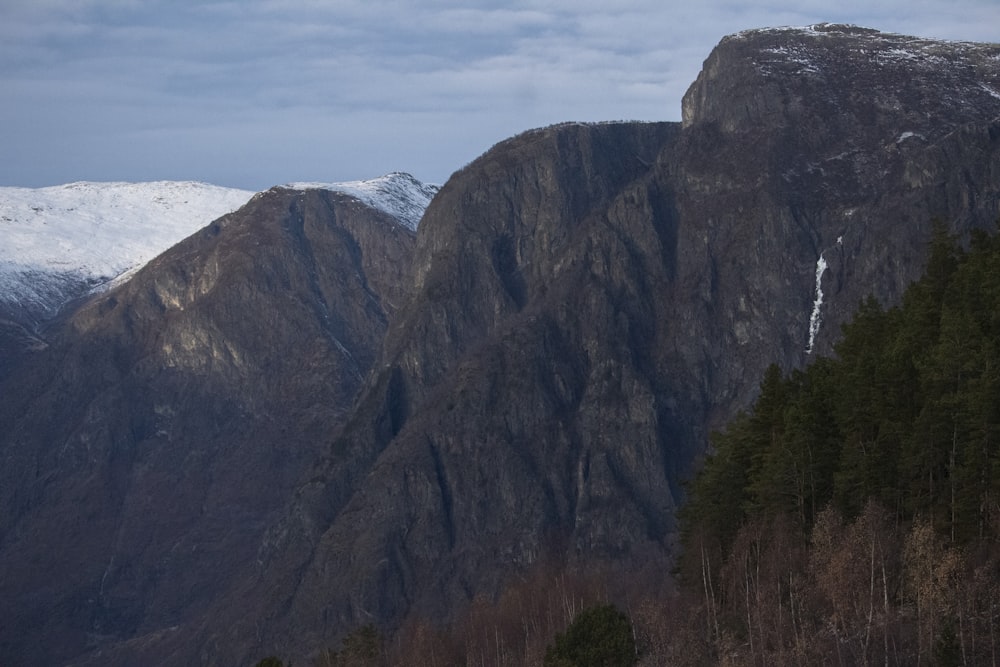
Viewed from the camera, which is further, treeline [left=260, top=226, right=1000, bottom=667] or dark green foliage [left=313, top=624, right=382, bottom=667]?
dark green foliage [left=313, top=624, right=382, bottom=667]

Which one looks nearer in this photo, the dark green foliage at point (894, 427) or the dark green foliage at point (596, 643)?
the dark green foliage at point (894, 427)

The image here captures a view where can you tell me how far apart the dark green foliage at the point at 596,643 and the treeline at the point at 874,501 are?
5.19m

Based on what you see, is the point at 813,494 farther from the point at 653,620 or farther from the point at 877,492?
the point at 653,620

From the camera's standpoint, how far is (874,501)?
117 meters

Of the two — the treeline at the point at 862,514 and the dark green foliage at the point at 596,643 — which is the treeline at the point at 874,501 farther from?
the dark green foliage at the point at 596,643

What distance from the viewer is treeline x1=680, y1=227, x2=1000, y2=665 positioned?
105 m

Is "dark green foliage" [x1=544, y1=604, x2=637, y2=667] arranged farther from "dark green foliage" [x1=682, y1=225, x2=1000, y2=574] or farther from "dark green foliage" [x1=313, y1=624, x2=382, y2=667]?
"dark green foliage" [x1=313, y1=624, x2=382, y2=667]

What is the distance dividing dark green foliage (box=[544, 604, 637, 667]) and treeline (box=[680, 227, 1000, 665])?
5.19 m

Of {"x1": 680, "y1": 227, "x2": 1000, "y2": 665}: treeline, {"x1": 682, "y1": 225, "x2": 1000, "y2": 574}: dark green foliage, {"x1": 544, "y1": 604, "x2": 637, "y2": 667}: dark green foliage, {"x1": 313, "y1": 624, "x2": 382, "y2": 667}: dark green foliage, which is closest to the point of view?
{"x1": 680, "y1": 227, "x2": 1000, "y2": 665}: treeline

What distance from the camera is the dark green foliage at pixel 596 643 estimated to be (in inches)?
4619

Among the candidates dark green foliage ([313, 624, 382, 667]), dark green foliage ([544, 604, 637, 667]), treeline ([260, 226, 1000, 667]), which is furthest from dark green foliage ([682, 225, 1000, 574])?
dark green foliage ([313, 624, 382, 667])

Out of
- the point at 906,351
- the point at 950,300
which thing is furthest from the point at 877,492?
the point at 950,300

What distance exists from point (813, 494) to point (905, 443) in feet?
32.1

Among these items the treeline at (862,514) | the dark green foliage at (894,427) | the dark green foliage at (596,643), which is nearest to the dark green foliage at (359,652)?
the treeline at (862,514)
